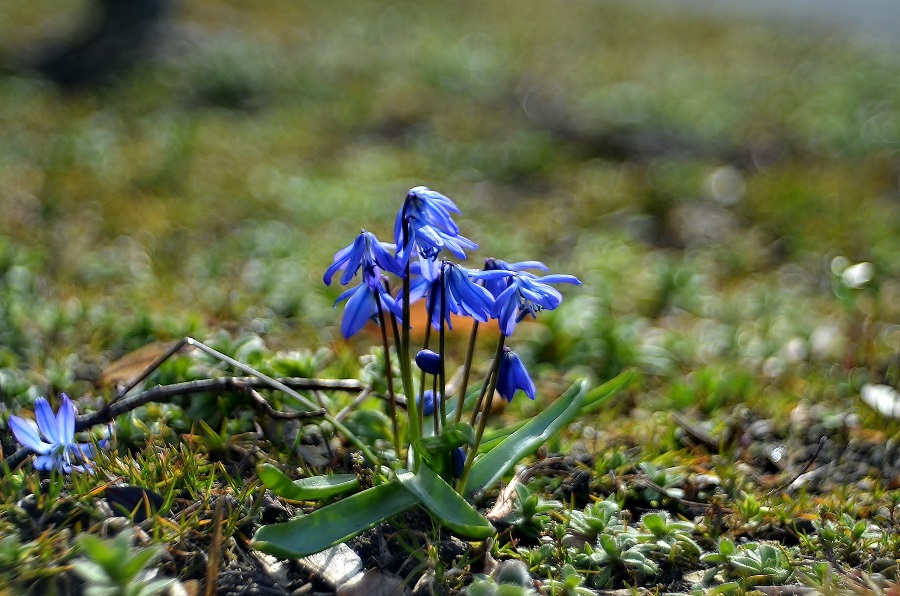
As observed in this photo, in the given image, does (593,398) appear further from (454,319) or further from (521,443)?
(454,319)

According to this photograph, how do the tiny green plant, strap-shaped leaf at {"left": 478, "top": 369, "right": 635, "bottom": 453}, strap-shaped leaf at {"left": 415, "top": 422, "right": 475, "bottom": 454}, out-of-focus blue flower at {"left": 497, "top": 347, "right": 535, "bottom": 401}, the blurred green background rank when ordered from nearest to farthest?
the tiny green plant < strap-shaped leaf at {"left": 415, "top": 422, "right": 475, "bottom": 454} < out-of-focus blue flower at {"left": 497, "top": 347, "right": 535, "bottom": 401} < strap-shaped leaf at {"left": 478, "top": 369, "right": 635, "bottom": 453} < the blurred green background

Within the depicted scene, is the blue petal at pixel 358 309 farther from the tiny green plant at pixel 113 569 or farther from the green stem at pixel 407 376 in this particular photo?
the tiny green plant at pixel 113 569

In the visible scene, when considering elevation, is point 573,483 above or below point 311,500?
below

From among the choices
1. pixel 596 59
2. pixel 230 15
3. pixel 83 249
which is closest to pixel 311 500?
pixel 83 249

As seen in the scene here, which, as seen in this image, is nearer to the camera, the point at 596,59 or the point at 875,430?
the point at 875,430

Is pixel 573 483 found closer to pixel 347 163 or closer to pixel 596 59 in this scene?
pixel 347 163

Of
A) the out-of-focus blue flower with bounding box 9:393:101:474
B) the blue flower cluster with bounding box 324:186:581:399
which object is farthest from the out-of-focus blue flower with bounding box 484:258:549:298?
the out-of-focus blue flower with bounding box 9:393:101:474

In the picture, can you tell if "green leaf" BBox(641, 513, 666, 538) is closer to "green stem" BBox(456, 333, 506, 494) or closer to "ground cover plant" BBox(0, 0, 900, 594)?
"ground cover plant" BBox(0, 0, 900, 594)
